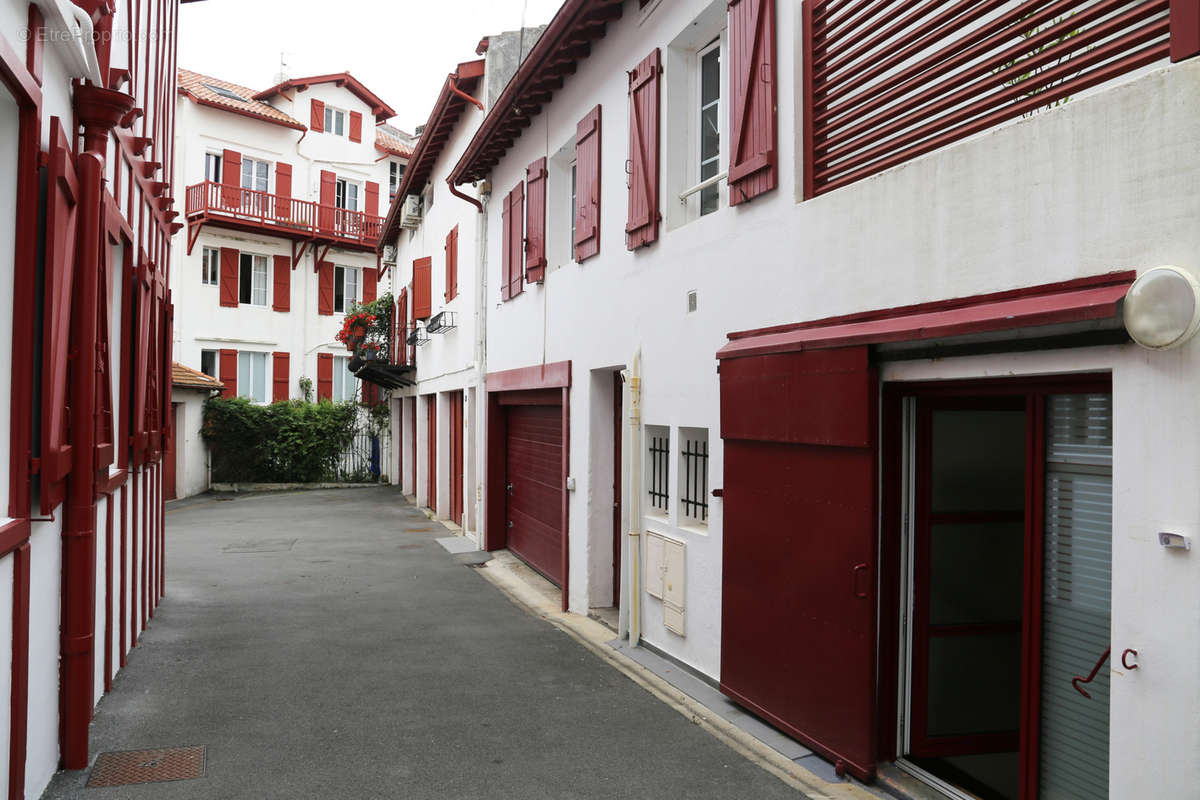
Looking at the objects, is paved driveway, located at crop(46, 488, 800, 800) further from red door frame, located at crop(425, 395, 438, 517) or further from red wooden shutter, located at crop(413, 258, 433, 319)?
red wooden shutter, located at crop(413, 258, 433, 319)

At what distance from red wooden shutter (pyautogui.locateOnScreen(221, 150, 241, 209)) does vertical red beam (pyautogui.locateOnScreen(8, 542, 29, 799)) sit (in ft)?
79.8

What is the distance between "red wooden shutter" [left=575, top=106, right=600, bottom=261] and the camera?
8656 millimetres

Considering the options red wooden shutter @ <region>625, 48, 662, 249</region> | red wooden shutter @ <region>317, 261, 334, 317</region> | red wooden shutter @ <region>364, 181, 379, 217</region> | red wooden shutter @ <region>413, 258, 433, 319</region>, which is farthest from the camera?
red wooden shutter @ <region>364, 181, 379, 217</region>

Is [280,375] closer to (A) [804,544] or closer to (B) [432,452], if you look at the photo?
(B) [432,452]

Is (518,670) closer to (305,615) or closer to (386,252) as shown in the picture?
(305,615)

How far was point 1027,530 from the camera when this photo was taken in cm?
408

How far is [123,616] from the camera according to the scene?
7.08 metres

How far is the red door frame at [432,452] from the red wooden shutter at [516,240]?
692cm

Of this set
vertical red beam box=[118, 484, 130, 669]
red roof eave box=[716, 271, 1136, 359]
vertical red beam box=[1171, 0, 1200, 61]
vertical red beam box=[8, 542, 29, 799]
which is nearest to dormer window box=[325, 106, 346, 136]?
vertical red beam box=[118, 484, 130, 669]

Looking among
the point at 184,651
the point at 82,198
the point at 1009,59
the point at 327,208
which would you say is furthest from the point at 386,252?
the point at 1009,59

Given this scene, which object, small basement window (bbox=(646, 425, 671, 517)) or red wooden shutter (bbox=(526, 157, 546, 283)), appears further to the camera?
red wooden shutter (bbox=(526, 157, 546, 283))

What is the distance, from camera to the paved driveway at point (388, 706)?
16.0 feet

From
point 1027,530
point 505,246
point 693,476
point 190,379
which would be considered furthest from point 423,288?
point 1027,530

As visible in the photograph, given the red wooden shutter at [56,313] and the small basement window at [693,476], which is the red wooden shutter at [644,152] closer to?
the small basement window at [693,476]
